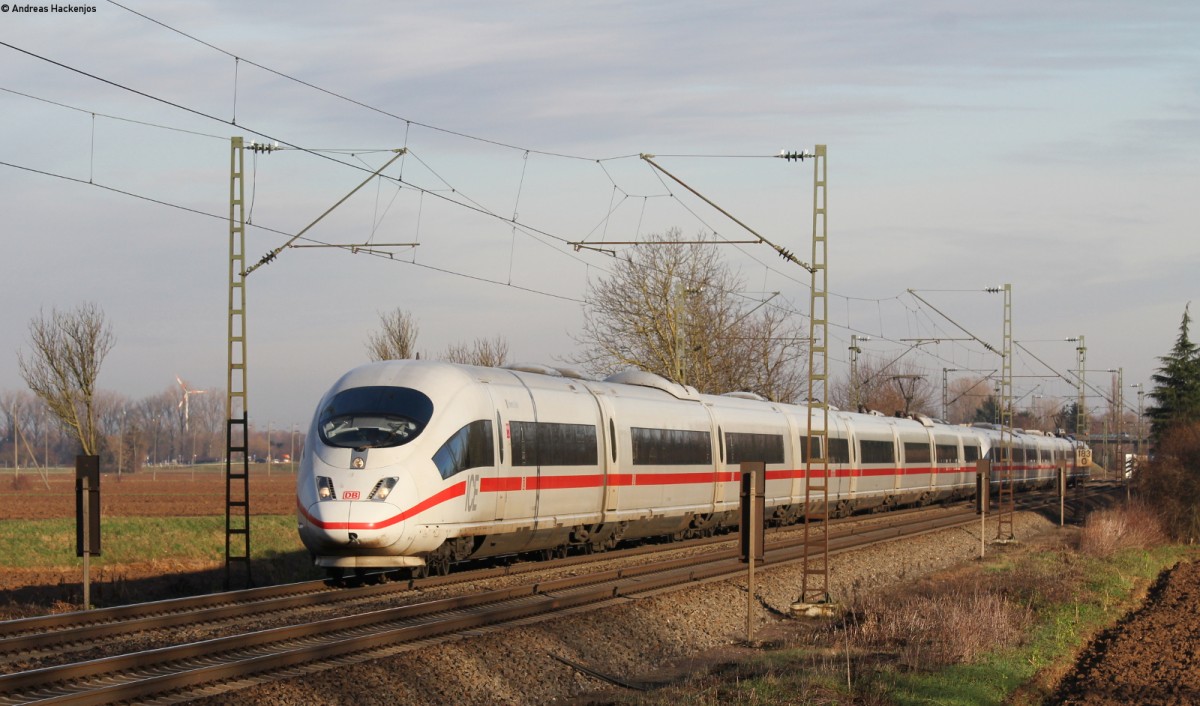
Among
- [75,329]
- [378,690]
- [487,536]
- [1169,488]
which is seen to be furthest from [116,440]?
[378,690]

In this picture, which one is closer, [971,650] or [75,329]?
[971,650]

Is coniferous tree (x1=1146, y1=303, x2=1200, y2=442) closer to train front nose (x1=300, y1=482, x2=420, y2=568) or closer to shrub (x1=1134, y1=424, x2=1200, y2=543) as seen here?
shrub (x1=1134, y1=424, x2=1200, y2=543)

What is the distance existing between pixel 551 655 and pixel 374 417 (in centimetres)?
614

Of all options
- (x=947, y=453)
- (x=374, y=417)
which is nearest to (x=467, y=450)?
(x=374, y=417)

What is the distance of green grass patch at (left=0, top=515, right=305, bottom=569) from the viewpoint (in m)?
31.4

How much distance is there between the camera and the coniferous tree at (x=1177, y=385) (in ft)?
223

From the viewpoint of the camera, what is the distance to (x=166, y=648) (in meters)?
13.5

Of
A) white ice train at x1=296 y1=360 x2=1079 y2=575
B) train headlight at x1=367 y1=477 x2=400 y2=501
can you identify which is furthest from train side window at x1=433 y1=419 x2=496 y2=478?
train headlight at x1=367 y1=477 x2=400 y2=501

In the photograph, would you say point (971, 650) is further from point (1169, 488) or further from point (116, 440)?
point (116, 440)

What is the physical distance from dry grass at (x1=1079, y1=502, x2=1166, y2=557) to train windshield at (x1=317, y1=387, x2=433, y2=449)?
2223 centimetres

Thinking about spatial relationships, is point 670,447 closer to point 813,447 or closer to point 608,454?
point 608,454

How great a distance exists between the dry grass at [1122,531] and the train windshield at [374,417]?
22.2m

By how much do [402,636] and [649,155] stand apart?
45.7 feet

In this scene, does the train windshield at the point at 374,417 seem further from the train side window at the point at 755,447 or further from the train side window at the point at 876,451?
the train side window at the point at 876,451
